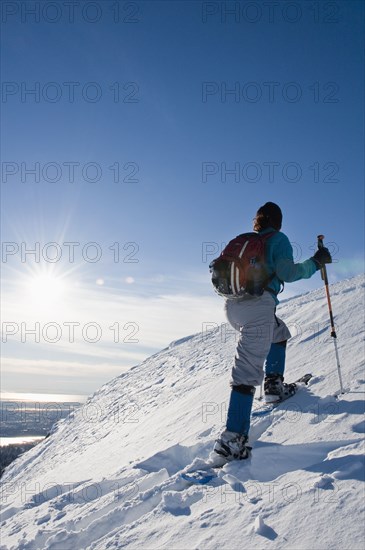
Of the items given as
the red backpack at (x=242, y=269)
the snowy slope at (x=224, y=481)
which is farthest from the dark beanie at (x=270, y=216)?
the snowy slope at (x=224, y=481)

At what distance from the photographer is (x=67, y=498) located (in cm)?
566

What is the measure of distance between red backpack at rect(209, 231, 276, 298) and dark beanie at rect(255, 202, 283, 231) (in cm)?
45

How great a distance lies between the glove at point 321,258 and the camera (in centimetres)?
540

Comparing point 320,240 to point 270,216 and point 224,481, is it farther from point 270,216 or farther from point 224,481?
point 224,481

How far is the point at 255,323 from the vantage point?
4812 mm

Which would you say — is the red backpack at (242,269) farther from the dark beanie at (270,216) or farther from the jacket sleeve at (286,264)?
the dark beanie at (270,216)

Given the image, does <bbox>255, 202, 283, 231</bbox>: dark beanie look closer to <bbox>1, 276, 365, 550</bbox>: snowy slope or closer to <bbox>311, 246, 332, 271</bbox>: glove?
<bbox>311, 246, 332, 271</bbox>: glove

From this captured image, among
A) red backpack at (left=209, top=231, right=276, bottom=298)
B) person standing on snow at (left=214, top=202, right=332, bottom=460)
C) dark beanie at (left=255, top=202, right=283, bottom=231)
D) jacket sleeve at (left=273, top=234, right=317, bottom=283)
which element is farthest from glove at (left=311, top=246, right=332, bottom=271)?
red backpack at (left=209, top=231, right=276, bottom=298)

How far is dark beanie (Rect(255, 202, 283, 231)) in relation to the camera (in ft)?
17.4

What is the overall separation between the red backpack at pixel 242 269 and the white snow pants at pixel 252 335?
0.14 m

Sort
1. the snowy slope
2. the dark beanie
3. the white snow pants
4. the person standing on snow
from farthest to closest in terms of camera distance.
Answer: the dark beanie, the white snow pants, the person standing on snow, the snowy slope

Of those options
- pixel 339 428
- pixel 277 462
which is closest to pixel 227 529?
pixel 277 462

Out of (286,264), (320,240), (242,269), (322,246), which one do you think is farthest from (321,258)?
→ (242,269)

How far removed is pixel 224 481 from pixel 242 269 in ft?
6.99
